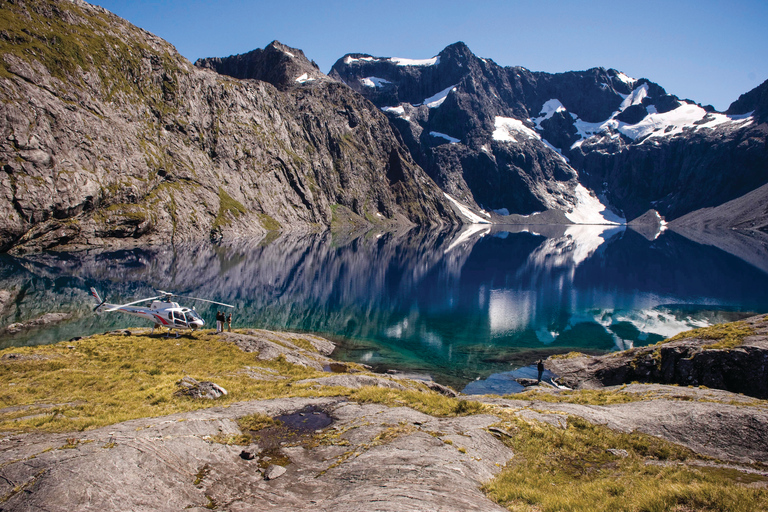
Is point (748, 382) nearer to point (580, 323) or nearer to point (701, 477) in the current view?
point (701, 477)

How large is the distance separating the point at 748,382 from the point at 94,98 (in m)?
160

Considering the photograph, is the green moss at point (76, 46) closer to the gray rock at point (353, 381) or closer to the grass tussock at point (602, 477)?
the gray rock at point (353, 381)

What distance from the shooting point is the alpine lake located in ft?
141

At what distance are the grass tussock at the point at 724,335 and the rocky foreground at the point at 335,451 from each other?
386 inches

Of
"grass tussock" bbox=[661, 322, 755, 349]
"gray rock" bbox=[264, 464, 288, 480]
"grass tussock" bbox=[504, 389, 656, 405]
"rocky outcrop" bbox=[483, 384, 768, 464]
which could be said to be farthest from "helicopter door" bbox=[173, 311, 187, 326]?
"grass tussock" bbox=[661, 322, 755, 349]

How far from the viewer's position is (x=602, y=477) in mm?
11992

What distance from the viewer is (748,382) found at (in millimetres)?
25328

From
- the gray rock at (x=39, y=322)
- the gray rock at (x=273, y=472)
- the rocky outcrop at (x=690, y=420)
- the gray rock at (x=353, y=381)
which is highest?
the rocky outcrop at (x=690, y=420)

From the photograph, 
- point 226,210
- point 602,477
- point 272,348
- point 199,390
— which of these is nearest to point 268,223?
point 226,210

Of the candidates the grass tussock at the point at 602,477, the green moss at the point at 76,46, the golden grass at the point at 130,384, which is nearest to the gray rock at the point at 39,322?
the golden grass at the point at 130,384

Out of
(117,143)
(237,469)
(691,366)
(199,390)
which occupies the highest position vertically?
(117,143)

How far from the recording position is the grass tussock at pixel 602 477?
8.17m

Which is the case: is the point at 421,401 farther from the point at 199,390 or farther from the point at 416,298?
the point at 416,298

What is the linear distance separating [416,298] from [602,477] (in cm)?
5846
